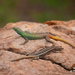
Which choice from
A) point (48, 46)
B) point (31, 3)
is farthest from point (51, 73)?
point (31, 3)

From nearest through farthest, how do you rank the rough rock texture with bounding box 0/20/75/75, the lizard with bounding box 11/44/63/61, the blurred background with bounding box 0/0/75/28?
the rough rock texture with bounding box 0/20/75/75, the lizard with bounding box 11/44/63/61, the blurred background with bounding box 0/0/75/28

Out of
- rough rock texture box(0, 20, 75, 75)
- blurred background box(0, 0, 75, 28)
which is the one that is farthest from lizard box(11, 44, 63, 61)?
blurred background box(0, 0, 75, 28)

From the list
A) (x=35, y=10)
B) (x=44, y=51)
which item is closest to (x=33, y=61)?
(x=44, y=51)

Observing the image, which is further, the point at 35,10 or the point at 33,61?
the point at 35,10

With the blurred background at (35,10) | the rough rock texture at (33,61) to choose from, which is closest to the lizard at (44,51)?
the rough rock texture at (33,61)

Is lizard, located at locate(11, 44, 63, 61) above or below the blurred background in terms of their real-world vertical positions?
below

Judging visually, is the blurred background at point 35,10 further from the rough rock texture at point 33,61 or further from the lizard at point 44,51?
the lizard at point 44,51

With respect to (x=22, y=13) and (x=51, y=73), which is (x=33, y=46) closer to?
(x=51, y=73)

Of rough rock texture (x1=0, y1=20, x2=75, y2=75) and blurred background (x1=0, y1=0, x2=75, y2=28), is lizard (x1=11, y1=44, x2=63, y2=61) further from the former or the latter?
blurred background (x1=0, y1=0, x2=75, y2=28)

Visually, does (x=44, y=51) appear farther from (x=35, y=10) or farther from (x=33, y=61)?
(x=35, y=10)
